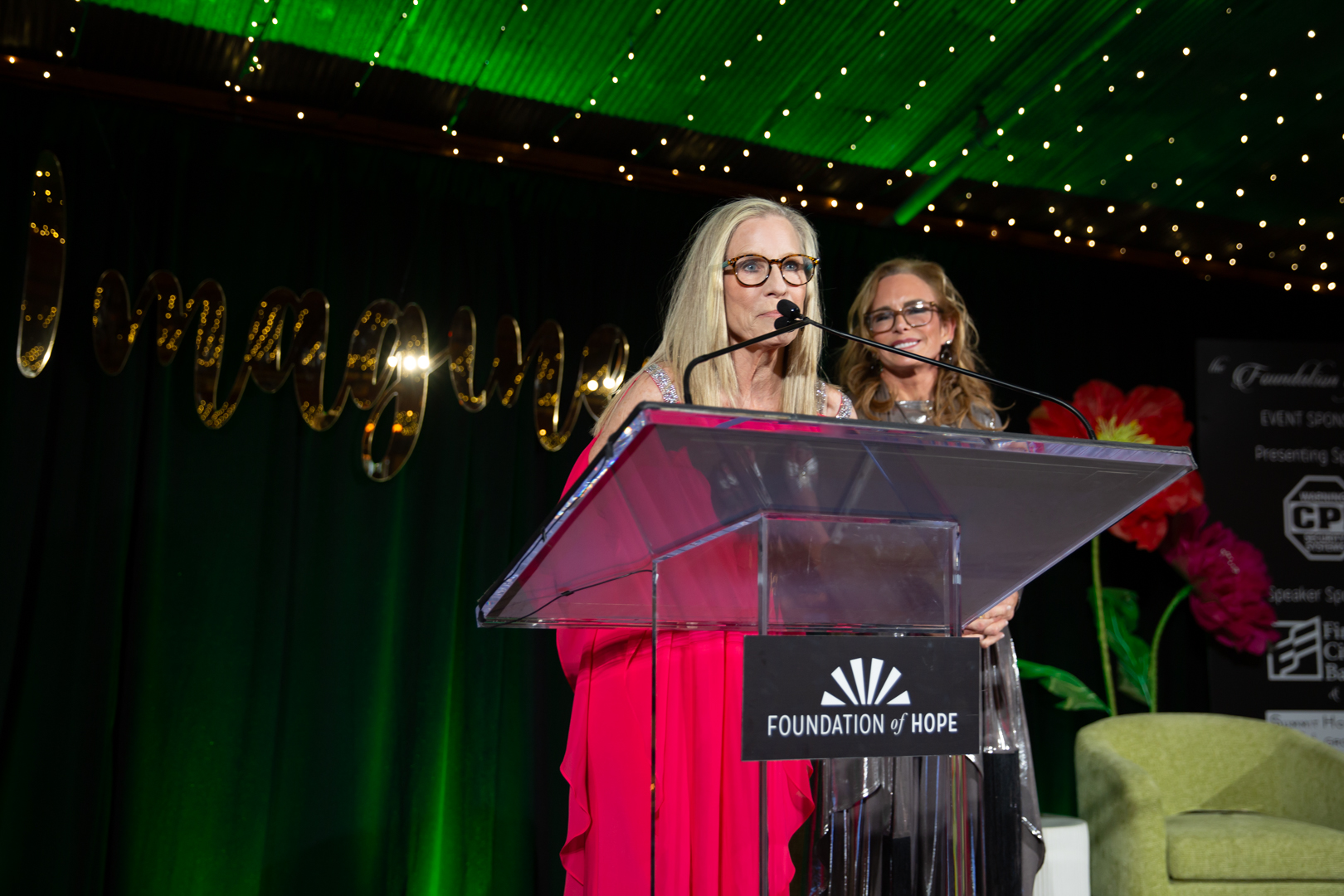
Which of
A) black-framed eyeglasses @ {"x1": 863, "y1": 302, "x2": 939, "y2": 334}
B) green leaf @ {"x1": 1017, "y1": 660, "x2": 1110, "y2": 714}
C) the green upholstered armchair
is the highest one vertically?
black-framed eyeglasses @ {"x1": 863, "y1": 302, "x2": 939, "y2": 334}

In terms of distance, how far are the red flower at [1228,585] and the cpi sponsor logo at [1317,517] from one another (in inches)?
11.3

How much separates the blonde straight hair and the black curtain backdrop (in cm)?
228

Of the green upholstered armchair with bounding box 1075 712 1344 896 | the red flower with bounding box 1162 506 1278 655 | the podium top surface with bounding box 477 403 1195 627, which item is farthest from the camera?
the red flower with bounding box 1162 506 1278 655

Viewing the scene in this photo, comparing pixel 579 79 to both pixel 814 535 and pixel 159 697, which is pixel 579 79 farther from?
pixel 814 535

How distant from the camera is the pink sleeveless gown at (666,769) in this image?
3.88 ft

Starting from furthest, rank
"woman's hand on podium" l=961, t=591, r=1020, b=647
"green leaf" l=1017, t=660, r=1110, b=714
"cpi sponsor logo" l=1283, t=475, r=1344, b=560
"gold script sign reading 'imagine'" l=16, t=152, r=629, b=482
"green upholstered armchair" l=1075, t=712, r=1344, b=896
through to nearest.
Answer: "cpi sponsor logo" l=1283, t=475, r=1344, b=560
"green leaf" l=1017, t=660, r=1110, b=714
"gold script sign reading 'imagine'" l=16, t=152, r=629, b=482
"green upholstered armchair" l=1075, t=712, r=1344, b=896
"woman's hand on podium" l=961, t=591, r=1020, b=647

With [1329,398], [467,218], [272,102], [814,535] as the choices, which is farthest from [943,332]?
[1329,398]

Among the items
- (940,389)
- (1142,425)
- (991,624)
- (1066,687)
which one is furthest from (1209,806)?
(991,624)

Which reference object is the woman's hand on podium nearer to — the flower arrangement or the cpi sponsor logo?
the flower arrangement

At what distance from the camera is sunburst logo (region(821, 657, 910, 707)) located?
80cm

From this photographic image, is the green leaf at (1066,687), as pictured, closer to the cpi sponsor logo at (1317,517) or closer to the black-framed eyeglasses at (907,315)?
the cpi sponsor logo at (1317,517)

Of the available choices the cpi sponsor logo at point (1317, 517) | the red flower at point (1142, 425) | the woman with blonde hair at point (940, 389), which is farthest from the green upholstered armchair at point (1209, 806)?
the woman with blonde hair at point (940, 389)

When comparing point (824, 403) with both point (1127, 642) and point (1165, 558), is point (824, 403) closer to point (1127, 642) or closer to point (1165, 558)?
point (1127, 642)

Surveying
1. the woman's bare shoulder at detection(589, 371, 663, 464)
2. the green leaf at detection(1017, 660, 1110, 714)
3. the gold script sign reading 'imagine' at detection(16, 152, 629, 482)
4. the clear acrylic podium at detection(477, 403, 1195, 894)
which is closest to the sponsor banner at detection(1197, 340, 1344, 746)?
the green leaf at detection(1017, 660, 1110, 714)
